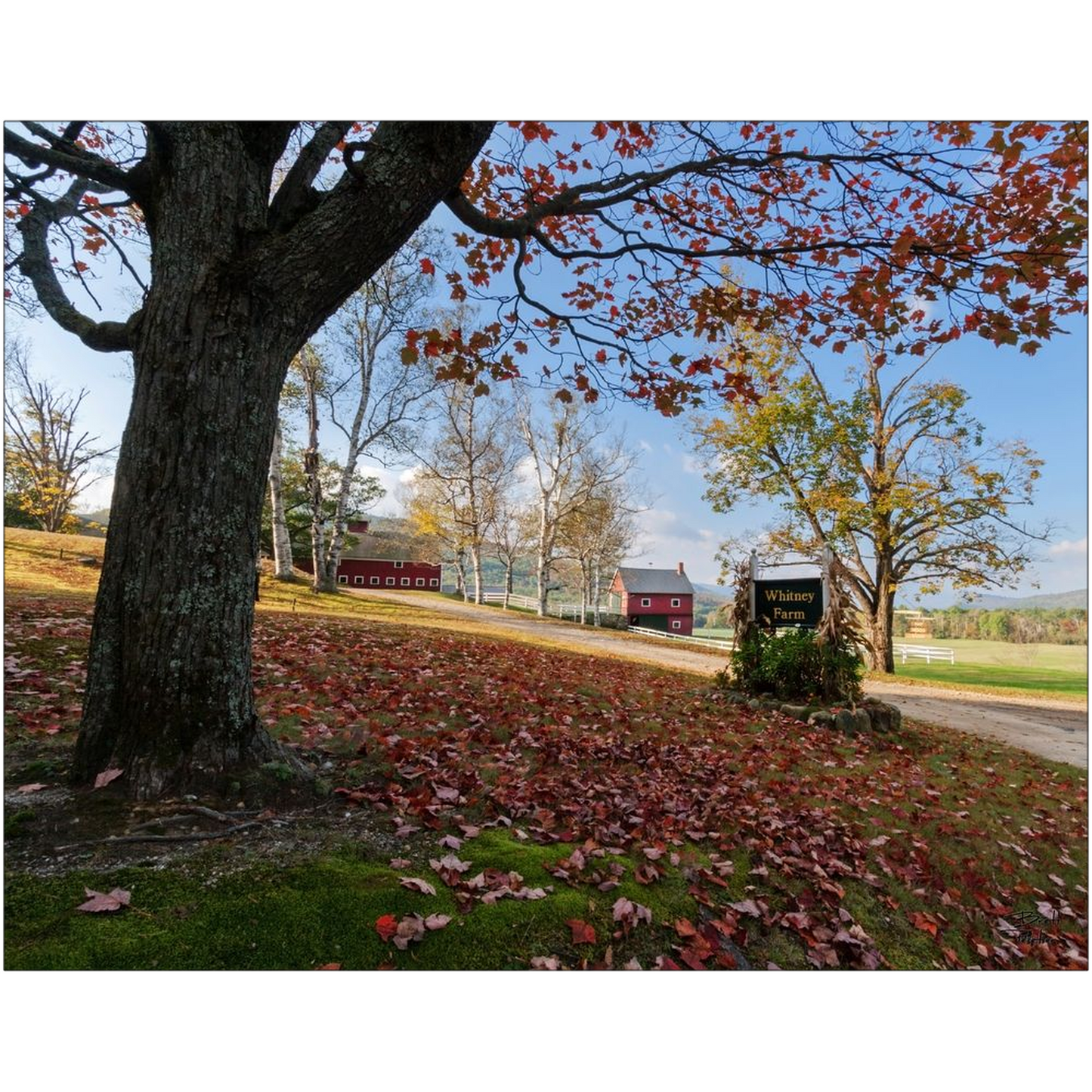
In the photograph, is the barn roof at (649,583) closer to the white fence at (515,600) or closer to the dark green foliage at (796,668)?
the dark green foliage at (796,668)

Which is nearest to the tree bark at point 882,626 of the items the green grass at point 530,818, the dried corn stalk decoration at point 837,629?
the dried corn stalk decoration at point 837,629

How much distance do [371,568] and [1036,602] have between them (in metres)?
6.76

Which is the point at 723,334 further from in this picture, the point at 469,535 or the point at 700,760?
the point at 469,535

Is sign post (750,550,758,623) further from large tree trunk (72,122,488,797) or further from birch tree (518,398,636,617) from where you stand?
large tree trunk (72,122,488,797)

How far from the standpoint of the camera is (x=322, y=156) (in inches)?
88.0

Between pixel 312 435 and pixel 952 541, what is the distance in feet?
16.6

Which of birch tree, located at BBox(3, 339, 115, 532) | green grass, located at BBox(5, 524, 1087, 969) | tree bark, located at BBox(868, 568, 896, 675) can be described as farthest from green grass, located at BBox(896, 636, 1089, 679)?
birch tree, located at BBox(3, 339, 115, 532)

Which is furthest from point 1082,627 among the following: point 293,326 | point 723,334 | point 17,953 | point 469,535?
point 469,535

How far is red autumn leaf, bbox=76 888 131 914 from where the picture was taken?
1402 millimetres

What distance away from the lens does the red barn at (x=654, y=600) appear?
23.3 feet

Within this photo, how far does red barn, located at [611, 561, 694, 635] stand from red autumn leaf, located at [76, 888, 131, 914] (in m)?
4.94

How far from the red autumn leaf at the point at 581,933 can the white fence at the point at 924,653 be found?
12.8 feet

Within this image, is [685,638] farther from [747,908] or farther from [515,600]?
[747,908]

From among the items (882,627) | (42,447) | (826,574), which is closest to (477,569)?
(826,574)
